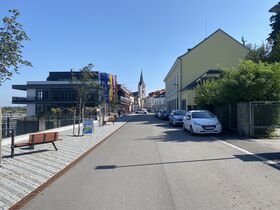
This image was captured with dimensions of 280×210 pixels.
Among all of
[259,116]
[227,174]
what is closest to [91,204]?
[227,174]

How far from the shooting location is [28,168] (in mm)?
9305

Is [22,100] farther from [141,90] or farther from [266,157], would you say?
[141,90]

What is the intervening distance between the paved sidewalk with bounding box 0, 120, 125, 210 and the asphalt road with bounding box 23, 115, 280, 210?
1.32ft

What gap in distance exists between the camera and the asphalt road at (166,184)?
5.87 meters

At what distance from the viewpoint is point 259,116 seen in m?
18.0

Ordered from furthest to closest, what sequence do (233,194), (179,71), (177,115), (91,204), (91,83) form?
(179,71)
(177,115)
(91,83)
(233,194)
(91,204)

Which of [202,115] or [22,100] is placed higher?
[22,100]

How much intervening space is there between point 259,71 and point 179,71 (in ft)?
107

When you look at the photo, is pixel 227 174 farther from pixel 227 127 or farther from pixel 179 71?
pixel 179 71

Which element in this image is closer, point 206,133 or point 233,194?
point 233,194

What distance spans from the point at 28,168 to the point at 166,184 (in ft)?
13.9

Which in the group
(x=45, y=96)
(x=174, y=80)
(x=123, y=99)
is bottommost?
(x=45, y=96)

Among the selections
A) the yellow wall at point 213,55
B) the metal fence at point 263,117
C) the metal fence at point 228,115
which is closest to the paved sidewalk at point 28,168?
the metal fence at point 263,117

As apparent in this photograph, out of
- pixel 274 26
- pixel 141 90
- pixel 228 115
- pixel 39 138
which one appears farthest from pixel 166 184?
pixel 141 90
